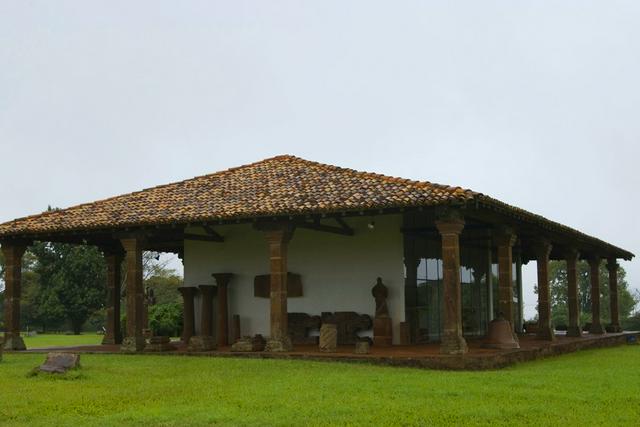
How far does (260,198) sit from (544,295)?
314 inches

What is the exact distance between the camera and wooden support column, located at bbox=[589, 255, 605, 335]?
84.7ft

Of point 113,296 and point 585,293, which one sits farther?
point 585,293

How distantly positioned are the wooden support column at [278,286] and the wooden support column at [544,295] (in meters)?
7.38

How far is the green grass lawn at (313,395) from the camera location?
8773 mm

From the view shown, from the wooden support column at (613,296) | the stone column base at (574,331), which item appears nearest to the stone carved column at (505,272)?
the stone column base at (574,331)

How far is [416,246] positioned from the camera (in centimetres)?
1950

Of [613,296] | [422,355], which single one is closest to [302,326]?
[422,355]

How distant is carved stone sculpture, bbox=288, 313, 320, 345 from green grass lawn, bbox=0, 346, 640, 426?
457 cm

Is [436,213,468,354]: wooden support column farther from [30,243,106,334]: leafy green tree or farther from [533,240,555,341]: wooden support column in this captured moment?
[30,243,106,334]: leafy green tree

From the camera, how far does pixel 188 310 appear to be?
837 inches

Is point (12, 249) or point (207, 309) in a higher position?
point (12, 249)

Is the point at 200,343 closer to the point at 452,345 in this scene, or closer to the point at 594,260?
the point at 452,345

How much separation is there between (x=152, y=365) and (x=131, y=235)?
4201 millimetres

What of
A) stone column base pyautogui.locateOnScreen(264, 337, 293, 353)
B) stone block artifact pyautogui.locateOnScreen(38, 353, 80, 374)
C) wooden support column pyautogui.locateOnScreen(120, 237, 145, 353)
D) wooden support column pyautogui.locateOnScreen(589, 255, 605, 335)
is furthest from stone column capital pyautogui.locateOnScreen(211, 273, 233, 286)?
wooden support column pyautogui.locateOnScreen(589, 255, 605, 335)
